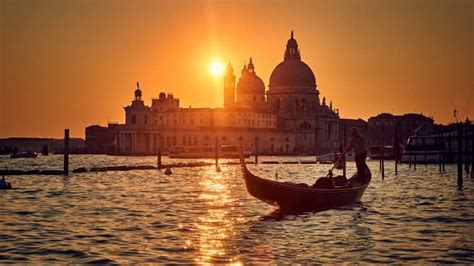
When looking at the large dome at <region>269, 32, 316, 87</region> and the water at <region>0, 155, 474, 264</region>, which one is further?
the large dome at <region>269, 32, 316, 87</region>

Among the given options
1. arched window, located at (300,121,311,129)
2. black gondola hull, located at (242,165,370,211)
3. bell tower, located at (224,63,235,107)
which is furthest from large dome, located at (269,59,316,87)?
black gondola hull, located at (242,165,370,211)

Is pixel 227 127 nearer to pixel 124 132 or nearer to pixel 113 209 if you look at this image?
pixel 124 132

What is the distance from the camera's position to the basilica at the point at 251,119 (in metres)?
154

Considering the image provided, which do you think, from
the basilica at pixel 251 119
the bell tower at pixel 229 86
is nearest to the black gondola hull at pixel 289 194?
the basilica at pixel 251 119

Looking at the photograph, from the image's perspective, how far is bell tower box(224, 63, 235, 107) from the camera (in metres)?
173

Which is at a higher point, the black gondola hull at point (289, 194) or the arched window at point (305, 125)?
the arched window at point (305, 125)

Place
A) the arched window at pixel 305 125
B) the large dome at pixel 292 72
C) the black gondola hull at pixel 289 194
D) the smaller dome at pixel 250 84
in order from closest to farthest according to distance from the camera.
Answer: the black gondola hull at pixel 289 194
the large dome at pixel 292 72
the arched window at pixel 305 125
the smaller dome at pixel 250 84

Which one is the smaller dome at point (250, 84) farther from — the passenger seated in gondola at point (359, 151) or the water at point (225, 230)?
the passenger seated in gondola at point (359, 151)

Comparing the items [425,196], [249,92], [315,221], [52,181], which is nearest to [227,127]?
[249,92]

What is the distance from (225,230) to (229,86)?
152 m

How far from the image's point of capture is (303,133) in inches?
6550

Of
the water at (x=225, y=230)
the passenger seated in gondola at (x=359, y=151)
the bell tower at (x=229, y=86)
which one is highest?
the bell tower at (x=229, y=86)

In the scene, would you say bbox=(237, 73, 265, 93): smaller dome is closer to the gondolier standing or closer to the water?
the water

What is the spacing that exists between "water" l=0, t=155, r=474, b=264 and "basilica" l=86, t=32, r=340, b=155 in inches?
4659
